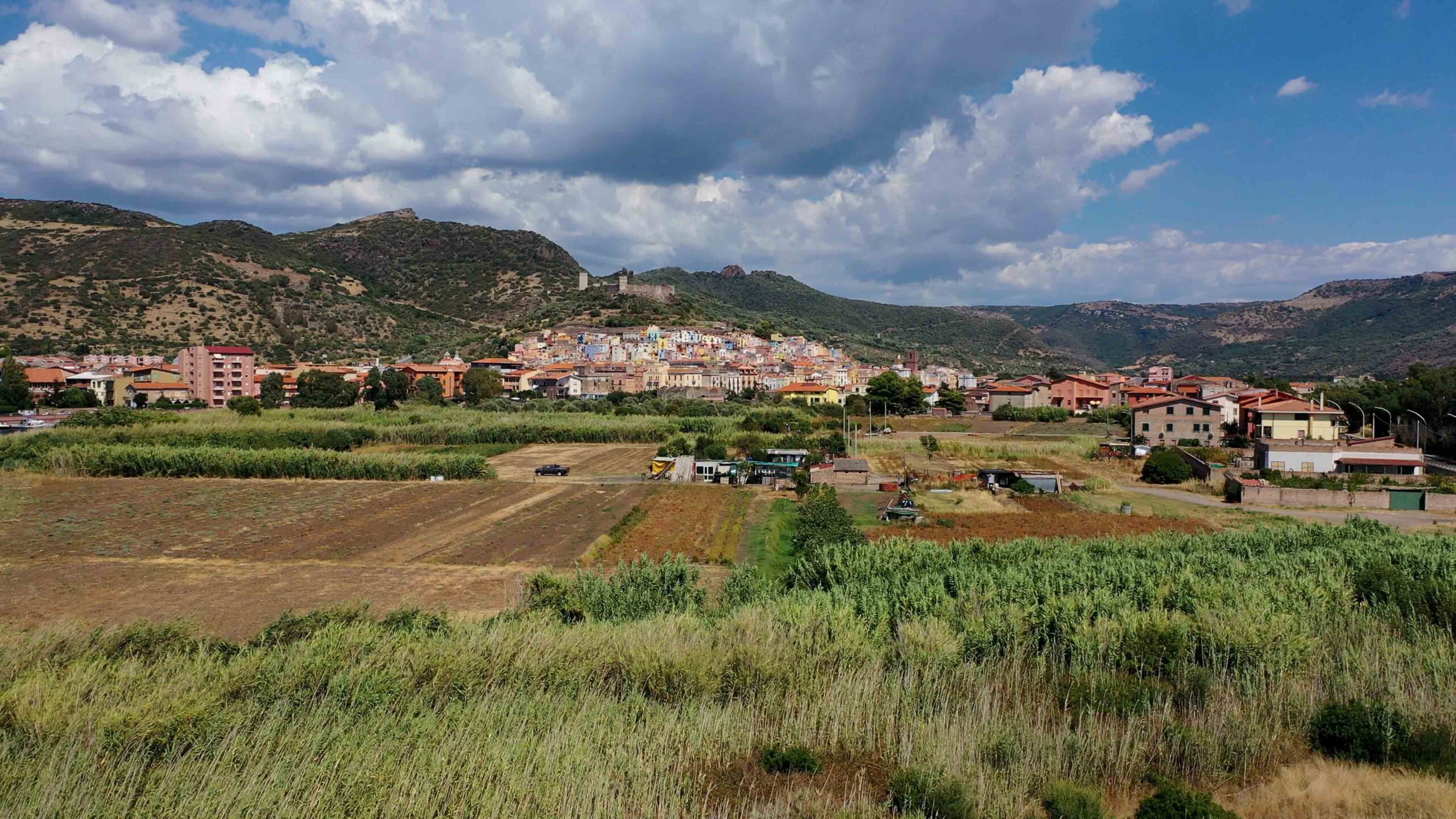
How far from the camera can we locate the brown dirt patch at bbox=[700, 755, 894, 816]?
657cm

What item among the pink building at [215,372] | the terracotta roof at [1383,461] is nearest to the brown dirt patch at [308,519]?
the terracotta roof at [1383,461]

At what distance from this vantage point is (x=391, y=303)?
129 m

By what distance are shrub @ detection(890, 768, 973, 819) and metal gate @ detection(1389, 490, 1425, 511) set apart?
30641 millimetres

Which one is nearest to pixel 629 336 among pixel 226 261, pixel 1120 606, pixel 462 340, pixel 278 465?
pixel 462 340

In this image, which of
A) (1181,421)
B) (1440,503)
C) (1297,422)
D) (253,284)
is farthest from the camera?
(253,284)

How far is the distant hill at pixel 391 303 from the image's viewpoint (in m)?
89.7

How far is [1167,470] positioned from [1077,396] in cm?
4435

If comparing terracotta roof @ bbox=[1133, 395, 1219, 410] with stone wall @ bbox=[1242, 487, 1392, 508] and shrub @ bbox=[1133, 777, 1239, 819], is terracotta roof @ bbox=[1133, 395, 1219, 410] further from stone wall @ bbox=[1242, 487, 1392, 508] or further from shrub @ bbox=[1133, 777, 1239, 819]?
shrub @ bbox=[1133, 777, 1239, 819]

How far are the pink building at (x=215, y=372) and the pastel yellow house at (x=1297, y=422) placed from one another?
81.6 m

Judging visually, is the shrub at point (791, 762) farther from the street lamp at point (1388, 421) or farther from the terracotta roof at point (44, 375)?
the terracotta roof at point (44, 375)

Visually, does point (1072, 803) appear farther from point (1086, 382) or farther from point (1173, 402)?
point (1086, 382)

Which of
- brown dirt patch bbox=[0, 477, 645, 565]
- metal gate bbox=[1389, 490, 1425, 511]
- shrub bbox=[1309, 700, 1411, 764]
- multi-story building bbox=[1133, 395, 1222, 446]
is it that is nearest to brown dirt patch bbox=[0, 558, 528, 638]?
brown dirt patch bbox=[0, 477, 645, 565]

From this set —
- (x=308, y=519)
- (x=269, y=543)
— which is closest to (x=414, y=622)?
(x=269, y=543)

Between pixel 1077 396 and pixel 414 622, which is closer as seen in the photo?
pixel 414 622
